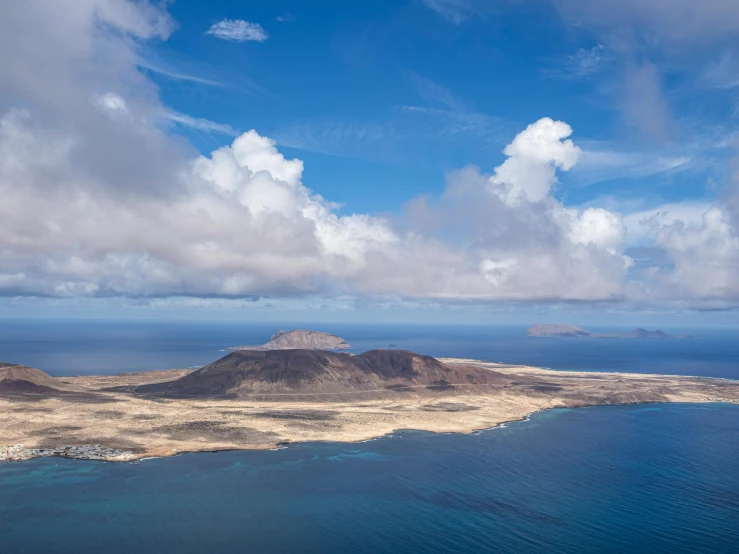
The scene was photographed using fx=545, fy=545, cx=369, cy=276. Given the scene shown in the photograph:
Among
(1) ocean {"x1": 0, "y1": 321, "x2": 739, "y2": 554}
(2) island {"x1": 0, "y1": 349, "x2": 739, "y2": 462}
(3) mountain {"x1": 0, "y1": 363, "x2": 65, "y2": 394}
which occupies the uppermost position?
(3) mountain {"x1": 0, "y1": 363, "x2": 65, "y2": 394}

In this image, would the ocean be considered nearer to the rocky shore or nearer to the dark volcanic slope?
the rocky shore

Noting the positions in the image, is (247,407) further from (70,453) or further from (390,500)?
(390,500)

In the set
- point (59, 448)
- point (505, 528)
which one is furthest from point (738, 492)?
point (59, 448)

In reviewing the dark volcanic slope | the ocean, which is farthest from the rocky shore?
the dark volcanic slope

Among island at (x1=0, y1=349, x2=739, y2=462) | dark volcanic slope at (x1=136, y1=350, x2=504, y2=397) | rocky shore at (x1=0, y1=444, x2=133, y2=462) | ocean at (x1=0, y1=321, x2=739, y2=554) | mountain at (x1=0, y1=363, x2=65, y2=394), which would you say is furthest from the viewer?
dark volcanic slope at (x1=136, y1=350, x2=504, y2=397)

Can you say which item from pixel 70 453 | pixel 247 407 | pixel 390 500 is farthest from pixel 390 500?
pixel 247 407

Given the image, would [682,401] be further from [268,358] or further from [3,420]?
[3,420]
